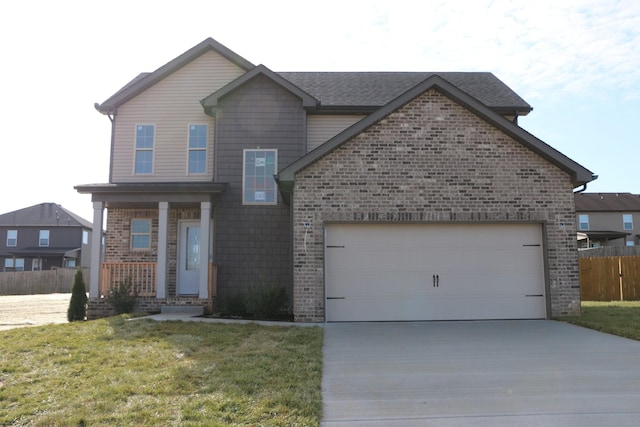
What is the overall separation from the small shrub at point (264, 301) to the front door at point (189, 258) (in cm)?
279

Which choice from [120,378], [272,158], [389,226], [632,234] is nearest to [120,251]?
[272,158]

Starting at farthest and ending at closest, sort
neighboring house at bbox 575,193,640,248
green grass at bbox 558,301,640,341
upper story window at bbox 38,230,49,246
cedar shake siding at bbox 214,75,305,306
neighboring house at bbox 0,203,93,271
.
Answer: upper story window at bbox 38,230,49,246 → neighboring house at bbox 0,203,93,271 → neighboring house at bbox 575,193,640,248 → cedar shake siding at bbox 214,75,305,306 → green grass at bbox 558,301,640,341

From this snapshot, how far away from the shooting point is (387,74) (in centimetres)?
1784

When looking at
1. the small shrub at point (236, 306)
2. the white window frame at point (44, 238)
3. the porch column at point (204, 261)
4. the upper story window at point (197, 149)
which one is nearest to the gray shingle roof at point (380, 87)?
the upper story window at point (197, 149)

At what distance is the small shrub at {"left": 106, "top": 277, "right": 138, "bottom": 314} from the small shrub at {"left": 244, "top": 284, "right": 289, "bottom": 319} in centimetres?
305

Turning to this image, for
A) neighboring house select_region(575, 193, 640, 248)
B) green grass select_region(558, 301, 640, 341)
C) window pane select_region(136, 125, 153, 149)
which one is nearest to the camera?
green grass select_region(558, 301, 640, 341)

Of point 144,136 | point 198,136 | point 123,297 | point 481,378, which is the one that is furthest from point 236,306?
point 481,378

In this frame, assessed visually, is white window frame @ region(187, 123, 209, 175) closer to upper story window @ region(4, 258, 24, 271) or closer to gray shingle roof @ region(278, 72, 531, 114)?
gray shingle roof @ region(278, 72, 531, 114)

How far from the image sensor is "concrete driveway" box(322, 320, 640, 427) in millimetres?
4641

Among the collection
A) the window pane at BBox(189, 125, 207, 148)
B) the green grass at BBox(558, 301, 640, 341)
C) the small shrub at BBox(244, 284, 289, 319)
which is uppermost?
the window pane at BBox(189, 125, 207, 148)

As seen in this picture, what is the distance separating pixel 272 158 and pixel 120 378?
9215 millimetres

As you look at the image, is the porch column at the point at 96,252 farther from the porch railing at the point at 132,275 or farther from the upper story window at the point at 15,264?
the upper story window at the point at 15,264

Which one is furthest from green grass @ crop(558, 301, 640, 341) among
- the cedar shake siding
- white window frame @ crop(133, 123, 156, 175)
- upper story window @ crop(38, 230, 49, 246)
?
upper story window @ crop(38, 230, 49, 246)

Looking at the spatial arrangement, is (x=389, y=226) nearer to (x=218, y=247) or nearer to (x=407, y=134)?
(x=407, y=134)
